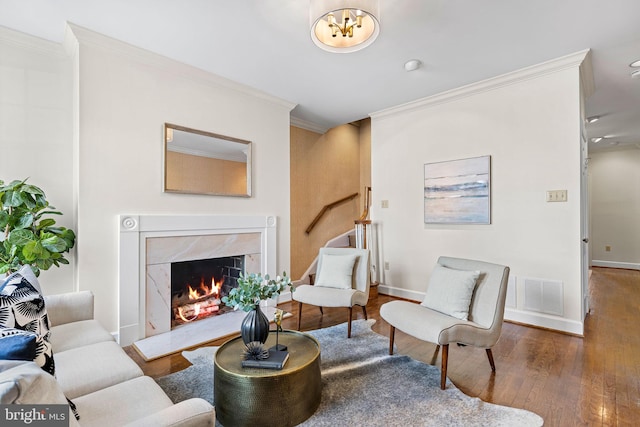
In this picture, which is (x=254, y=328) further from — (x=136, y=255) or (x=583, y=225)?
(x=583, y=225)

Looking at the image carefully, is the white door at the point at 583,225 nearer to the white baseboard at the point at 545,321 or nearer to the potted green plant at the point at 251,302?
the white baseboard at the point at 545,321

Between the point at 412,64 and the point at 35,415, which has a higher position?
the point at 412,64

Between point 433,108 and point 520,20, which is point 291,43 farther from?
point 433,108

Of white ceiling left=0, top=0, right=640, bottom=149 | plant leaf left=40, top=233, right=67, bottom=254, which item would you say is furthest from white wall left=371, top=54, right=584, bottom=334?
plant leaf left=40, top=233, right=67, bottom=254

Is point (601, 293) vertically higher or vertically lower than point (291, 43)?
lower

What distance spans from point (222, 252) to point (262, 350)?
193 centimetres

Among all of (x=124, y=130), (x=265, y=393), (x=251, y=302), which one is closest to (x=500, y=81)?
(x=251, y=302)

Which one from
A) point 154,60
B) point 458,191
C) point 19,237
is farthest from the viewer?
point 458,191

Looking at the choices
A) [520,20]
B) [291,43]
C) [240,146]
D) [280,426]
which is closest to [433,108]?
[520,20]

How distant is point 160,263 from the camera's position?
122 inches

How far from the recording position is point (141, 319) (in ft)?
9.67

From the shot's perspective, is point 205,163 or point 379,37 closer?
point 379,37

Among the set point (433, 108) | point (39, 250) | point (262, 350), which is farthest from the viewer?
point (433, 108)

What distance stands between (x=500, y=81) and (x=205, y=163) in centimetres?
341
